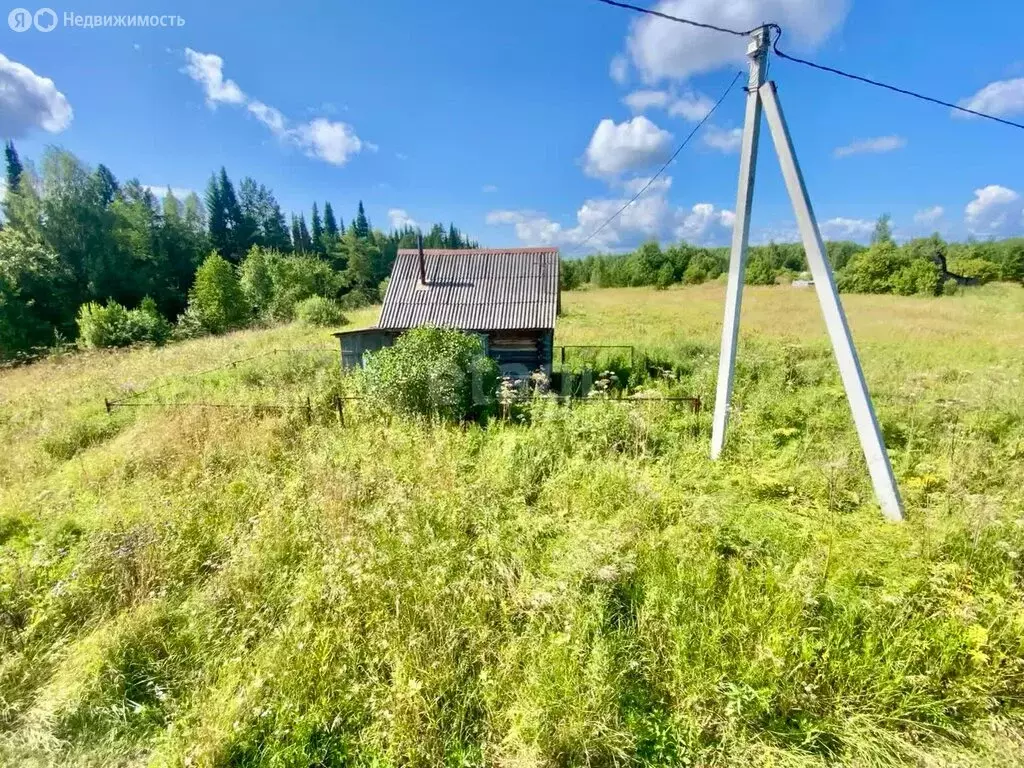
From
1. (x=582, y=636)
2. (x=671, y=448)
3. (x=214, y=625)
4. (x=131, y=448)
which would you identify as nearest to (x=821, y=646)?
(x=582, y=636)

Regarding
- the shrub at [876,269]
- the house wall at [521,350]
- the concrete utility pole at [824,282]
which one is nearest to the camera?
the concrete utility pole at [824,282]

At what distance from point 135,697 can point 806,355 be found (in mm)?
15002

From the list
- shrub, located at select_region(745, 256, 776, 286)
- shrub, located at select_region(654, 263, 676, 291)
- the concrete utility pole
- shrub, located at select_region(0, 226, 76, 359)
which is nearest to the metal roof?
→ the concrete utility pole

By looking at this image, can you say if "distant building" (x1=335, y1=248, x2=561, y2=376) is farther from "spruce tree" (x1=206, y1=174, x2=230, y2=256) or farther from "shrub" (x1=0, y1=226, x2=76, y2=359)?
"spruce tree" (x1=206, y1=174, x2=230, y2=256)

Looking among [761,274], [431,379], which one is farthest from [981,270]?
[431,379]

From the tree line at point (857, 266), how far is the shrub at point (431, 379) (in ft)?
89.4

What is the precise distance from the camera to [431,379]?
7488 mm

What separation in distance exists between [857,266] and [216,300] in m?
58.6

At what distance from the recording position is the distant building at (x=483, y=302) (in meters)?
10.7

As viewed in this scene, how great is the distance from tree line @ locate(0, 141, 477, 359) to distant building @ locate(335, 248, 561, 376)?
10.7m

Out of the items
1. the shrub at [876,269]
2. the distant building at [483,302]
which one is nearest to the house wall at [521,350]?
the distant building at [483,302]

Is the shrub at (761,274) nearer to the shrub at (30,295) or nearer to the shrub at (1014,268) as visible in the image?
the shrub at (1014,268)

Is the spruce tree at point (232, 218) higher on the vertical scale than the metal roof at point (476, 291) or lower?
higher

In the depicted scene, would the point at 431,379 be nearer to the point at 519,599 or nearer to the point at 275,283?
the point at 519,599
